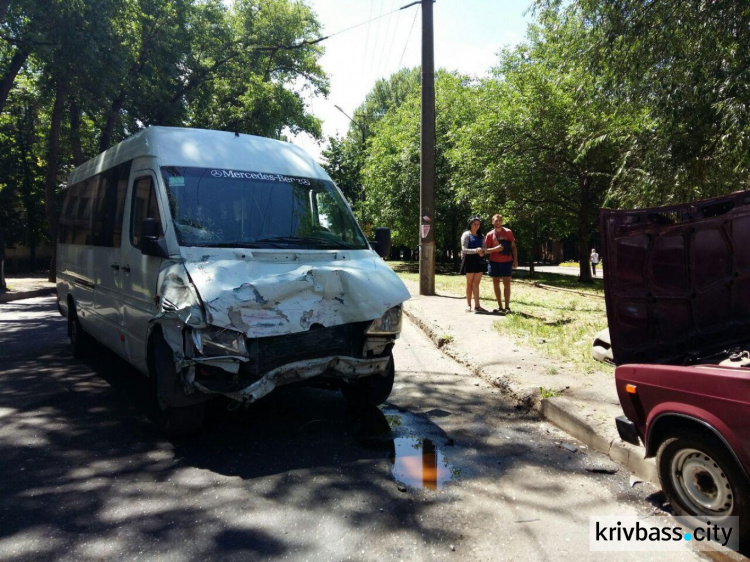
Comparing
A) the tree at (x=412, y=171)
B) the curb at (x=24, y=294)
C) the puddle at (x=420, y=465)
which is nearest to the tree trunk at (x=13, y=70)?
the curb at (x=24, y=294)

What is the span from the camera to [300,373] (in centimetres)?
402

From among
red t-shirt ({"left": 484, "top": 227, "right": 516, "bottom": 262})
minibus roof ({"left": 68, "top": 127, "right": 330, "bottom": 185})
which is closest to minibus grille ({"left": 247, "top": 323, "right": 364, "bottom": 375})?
minibus roof ({"left": 68, "top": 127, "right": 330, "bottom": 185})

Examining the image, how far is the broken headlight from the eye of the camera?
3.67m

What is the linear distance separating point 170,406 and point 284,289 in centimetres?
137

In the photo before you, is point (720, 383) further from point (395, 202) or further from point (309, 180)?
point (395, 202)

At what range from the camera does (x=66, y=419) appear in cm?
482

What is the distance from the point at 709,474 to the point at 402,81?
44918 millimetres

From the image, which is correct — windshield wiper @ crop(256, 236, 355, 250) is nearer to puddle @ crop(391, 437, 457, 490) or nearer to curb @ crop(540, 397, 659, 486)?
puddle @ crop(391, 437, 457, 490)

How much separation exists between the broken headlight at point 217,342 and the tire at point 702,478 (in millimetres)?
2817

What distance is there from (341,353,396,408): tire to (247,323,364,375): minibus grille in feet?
2.25

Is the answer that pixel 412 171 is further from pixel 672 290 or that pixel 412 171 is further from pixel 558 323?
pixel 672 290

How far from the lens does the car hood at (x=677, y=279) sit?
3570mm

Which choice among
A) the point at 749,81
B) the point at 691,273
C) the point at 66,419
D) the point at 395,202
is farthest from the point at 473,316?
the point at 395,202

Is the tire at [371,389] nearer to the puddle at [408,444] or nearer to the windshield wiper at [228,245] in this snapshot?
the puddle at [408,444]
